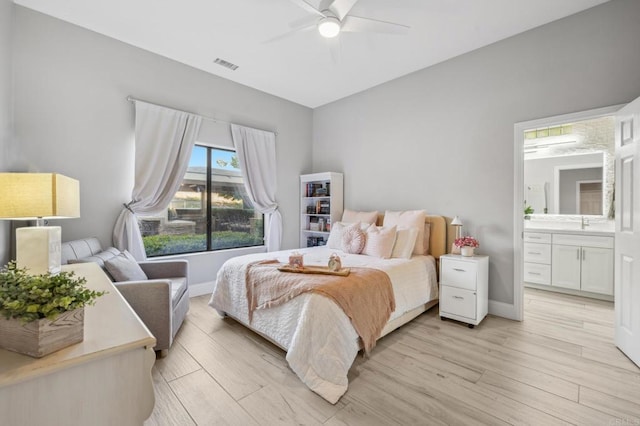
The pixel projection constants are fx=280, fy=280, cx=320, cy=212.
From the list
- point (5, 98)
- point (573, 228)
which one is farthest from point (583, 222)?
point (5, 98)

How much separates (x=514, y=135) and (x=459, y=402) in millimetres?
2734

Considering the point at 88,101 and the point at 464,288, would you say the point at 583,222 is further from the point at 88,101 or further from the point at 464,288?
the point at 88,101

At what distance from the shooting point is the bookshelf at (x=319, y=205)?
4.67 meters

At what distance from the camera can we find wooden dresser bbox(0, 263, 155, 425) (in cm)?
77

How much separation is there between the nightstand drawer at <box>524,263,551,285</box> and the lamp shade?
5599mm

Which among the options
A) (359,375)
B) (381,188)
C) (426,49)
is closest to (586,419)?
(359,375)

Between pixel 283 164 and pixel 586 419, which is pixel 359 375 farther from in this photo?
pixel 283 164

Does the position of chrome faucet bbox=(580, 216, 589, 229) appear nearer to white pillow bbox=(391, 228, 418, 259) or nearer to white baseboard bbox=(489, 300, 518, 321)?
white baseboard bbox=(489, 300, 518, 321)

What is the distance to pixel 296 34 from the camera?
119 inches

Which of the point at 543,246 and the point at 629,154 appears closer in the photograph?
the point at 629,154

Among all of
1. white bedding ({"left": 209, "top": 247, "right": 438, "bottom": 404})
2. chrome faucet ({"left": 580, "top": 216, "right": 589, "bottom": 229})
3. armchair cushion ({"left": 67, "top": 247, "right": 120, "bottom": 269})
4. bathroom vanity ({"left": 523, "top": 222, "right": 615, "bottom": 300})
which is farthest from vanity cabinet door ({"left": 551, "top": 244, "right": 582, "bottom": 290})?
armchair cushion ({"left": 67, "top": 247, "right": 120, "bottom": 269})

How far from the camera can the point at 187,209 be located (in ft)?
13.0

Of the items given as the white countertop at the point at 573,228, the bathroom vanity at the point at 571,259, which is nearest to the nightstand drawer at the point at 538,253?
the bathroom vanity at the point at 571,259

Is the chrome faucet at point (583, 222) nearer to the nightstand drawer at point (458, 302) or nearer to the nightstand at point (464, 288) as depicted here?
the nightstand at point (464, 288)
